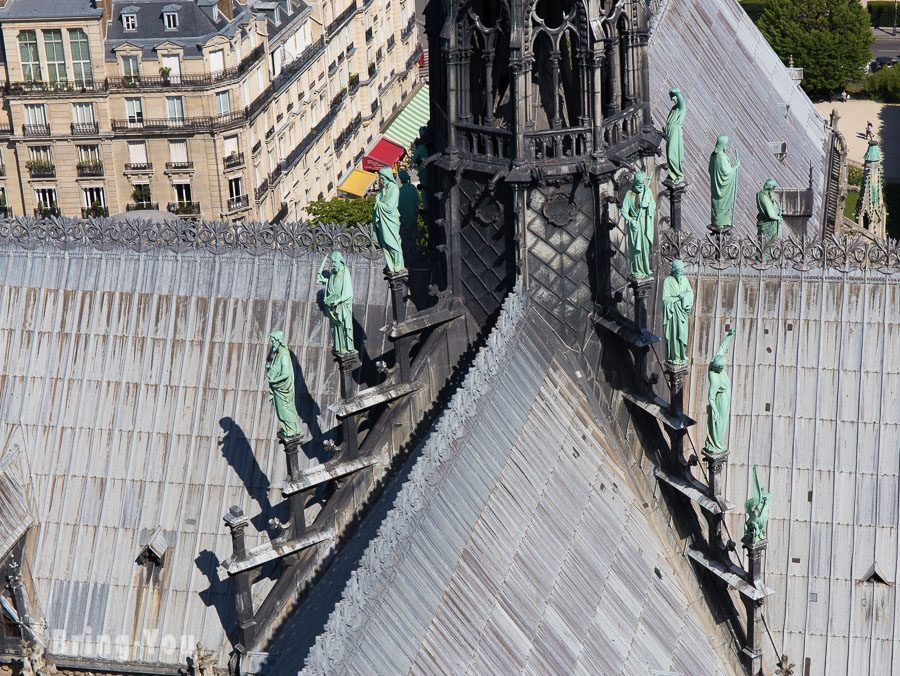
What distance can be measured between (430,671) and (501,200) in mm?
13620

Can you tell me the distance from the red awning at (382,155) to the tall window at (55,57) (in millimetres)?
29603

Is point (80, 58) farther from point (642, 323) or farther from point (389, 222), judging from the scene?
point (642, 323)

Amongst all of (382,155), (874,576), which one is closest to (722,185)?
(874,576)

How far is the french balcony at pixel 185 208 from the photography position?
115188 mm

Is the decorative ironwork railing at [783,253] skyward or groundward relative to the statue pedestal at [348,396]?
skyward

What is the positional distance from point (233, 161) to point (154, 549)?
7123cm

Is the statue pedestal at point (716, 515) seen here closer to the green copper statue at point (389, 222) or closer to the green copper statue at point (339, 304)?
the green copper statue at point (389, 222)

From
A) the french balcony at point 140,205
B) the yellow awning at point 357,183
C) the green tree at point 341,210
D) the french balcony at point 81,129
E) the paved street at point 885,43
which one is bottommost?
the yellow awning at point 357,183

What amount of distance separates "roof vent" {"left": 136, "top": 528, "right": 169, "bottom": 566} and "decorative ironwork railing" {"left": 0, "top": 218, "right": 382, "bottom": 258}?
309 inches

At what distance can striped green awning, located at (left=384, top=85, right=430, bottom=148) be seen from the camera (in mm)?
145500

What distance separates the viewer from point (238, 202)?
116 m

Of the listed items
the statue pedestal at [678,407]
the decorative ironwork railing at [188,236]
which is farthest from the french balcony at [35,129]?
the statue pedestal at [678,407]

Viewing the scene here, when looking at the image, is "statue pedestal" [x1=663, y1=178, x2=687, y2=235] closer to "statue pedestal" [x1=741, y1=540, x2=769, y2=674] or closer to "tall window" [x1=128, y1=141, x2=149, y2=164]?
"statue pedestal" [x1=741, y1=540, x2=769, y2=674]

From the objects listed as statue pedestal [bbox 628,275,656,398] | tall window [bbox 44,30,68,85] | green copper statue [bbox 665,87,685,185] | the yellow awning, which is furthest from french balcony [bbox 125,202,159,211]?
statue pedestal [bbox 628,275,656,398]
